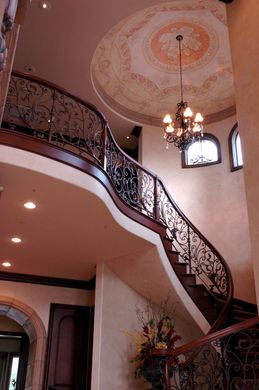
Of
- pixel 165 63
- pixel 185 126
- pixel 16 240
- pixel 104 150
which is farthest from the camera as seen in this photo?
pixel 165 63

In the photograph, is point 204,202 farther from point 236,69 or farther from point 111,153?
point 236,69

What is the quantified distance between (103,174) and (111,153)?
771mm

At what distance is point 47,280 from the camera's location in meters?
8.64

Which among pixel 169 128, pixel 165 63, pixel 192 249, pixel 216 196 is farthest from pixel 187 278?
pixel 165 63

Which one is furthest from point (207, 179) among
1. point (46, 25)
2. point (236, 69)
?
point (236, 69)

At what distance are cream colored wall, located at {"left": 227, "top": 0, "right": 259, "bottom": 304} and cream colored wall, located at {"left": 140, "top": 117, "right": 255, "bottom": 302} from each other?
496 centimetres

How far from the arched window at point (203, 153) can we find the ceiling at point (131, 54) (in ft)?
2.15

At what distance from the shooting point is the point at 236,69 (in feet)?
13.6

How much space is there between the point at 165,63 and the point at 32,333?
21.4 ft

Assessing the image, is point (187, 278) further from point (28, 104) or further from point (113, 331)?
point (28, 104)

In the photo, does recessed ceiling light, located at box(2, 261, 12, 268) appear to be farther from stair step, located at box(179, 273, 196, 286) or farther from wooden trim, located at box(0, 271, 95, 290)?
stair step, located at box(179, 273, 196, 286)

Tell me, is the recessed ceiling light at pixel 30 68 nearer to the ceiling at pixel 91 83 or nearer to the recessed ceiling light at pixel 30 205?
the ceiling at pixel 91 83

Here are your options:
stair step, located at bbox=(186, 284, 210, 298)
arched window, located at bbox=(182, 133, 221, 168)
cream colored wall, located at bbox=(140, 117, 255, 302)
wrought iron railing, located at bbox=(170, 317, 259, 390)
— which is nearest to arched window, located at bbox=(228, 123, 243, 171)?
cream colored wall, located at bbox=(140, 117, 255, 302)

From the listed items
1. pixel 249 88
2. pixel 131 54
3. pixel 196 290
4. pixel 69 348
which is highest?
pixel 131 54
